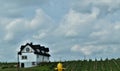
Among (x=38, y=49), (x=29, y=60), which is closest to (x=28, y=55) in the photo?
(x=29, y=60)

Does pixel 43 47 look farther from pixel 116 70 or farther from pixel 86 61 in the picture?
pixel 116 70

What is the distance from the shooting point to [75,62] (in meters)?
107

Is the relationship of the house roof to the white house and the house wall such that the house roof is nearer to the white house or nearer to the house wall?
the white house

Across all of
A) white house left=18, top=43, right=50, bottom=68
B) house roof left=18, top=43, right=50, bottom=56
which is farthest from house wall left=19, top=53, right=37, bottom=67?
house roof left=18, top=43, right=50, bottom=56

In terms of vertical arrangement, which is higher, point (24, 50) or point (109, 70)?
point (24, 50)

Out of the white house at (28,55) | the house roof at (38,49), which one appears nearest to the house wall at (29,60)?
the white house at (28,55)

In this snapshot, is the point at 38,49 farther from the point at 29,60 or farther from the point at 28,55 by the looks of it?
the point at 29,60

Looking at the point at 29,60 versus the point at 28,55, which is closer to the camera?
the point at 28,55

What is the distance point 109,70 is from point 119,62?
779 inches

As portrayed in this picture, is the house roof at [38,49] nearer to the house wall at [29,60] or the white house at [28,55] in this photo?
the white house at [28,55]

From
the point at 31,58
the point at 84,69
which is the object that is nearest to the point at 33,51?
the point at 31,58

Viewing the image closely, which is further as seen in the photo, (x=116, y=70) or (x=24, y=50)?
(x=24, y=50)

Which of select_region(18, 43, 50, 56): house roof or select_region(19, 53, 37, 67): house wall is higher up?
select_region(18, 43, 50, 56): house roof

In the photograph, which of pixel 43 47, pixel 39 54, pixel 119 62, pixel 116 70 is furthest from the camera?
pixel 43 47
